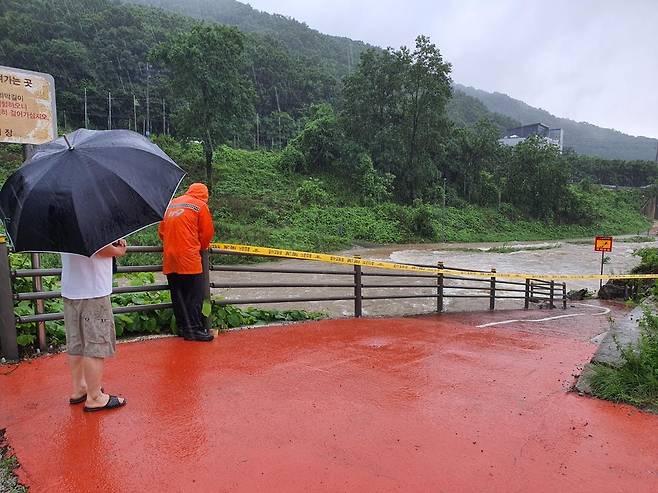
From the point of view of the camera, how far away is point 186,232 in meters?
4.36

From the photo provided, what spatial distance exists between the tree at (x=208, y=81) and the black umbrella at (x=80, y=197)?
33.1 metres

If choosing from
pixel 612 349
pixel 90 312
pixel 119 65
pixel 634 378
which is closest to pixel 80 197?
pixel 90 312

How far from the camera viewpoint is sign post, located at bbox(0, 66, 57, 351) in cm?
378

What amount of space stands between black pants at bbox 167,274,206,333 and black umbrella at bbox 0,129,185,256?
1762 millimetres

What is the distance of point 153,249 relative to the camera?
454 centimetres

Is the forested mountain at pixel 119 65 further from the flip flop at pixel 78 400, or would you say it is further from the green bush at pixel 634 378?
the green bush at pixel 634 378

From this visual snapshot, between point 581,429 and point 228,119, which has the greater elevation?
point 228,119

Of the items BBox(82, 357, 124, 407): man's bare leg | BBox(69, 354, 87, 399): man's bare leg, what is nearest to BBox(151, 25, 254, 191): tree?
BBox(69, 354, 87, 399): man's bare leg

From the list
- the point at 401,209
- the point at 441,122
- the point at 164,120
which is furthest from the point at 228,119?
the point at 164,120

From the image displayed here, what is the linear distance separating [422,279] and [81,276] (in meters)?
17.8

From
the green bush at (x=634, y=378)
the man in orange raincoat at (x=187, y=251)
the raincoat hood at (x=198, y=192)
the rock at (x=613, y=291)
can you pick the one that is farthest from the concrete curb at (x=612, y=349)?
the rock at (x=613, y=291)

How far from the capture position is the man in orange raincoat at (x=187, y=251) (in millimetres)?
4363

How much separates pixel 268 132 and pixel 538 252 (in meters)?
40.6

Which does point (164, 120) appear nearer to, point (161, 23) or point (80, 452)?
point (161, 23)
